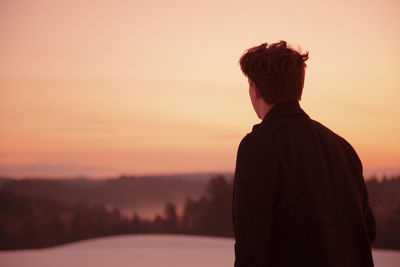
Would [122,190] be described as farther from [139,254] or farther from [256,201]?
[256,201]

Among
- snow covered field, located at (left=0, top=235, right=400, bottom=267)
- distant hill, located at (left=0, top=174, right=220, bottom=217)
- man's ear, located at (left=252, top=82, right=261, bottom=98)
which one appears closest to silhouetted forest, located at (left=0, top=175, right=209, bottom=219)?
distant hill, located at (left=0, top=174, right=220, bottom=217)

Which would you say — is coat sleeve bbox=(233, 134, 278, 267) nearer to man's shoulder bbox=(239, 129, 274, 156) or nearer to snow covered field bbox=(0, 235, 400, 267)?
man's shoulder bbox=(239, 129, 274, 156)

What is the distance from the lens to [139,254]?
10.6ft

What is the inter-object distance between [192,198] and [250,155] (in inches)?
100

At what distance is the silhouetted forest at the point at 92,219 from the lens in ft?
11.5

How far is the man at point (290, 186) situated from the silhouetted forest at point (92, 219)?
96.1 inches

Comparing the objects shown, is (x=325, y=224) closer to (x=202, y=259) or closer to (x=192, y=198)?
(x=202, y=259)

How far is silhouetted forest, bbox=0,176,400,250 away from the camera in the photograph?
3500 mm

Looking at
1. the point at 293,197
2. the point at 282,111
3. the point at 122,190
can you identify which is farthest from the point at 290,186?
the point at 122,190

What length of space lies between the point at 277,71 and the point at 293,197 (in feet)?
0.97

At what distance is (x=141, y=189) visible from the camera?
360cm

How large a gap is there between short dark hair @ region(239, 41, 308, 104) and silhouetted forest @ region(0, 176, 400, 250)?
2.45 m

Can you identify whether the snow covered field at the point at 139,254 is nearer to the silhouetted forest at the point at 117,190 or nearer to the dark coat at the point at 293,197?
the silhouetted forest at the point at 117,190

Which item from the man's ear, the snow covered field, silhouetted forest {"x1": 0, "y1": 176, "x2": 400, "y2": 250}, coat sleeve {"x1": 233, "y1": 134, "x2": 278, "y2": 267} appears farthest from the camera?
silhouetted forest {"x1": 0, "y1": 176, "x2": 400, "y2": 250}
